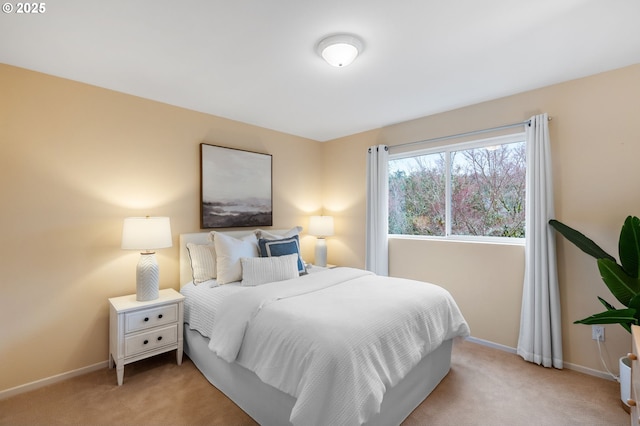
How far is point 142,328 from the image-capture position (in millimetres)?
2375

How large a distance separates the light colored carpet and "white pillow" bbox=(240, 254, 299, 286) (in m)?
0.89

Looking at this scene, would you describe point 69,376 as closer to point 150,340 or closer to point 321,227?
point 150,340

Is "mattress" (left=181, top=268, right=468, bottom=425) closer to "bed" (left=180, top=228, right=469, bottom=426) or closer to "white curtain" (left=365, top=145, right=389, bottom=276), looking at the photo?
"bed" (left=180, top=228, right=469, bottom=426)

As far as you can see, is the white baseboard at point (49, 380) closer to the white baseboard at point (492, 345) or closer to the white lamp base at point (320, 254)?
the white lamp base at point (320, 254)

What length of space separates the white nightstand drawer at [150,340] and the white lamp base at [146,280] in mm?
283

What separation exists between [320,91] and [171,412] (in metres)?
2.83

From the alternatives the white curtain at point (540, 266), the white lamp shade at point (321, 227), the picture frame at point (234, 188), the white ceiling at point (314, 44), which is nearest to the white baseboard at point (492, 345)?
the white curtain at point (540, 266)

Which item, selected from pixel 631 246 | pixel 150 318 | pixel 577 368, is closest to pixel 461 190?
pixel 631 246

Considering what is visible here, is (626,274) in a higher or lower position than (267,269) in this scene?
higher

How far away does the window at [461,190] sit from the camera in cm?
299

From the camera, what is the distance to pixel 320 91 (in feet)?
9.09

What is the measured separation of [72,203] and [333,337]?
245cm

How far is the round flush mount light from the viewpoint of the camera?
1.91 meters

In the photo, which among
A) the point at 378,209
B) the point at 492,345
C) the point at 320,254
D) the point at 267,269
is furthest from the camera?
the point at 320,254
